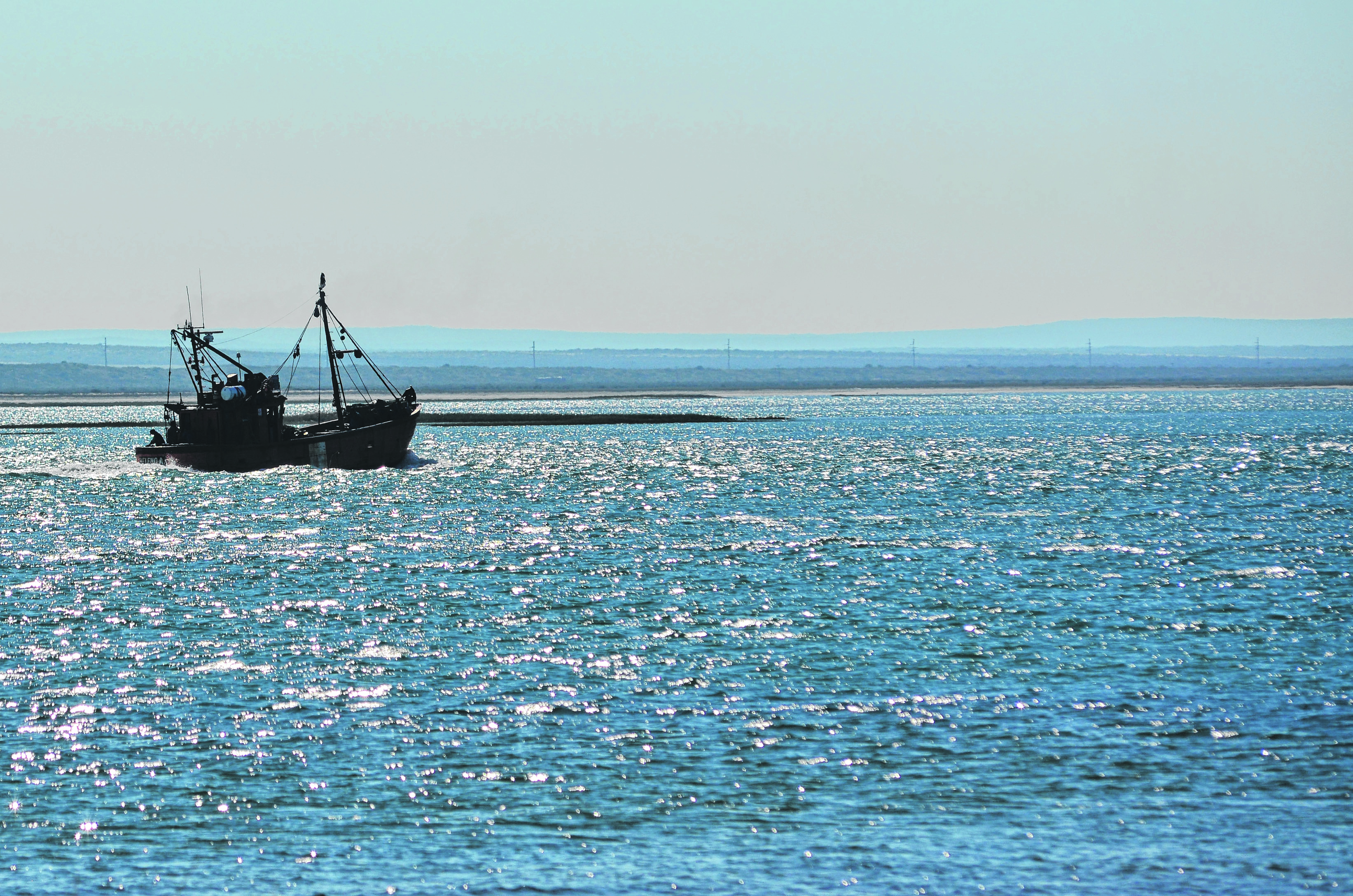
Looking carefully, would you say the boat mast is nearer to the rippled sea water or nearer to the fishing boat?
the fishing boat

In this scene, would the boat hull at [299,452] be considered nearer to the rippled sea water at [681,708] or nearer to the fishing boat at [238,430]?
the fishing boat at [238,430]

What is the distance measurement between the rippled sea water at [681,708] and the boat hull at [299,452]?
116 ft

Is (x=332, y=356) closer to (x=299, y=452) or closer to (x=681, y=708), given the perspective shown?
(x=299, y=452)

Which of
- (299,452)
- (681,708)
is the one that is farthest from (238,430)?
(681,708)

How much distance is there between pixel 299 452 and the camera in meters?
102

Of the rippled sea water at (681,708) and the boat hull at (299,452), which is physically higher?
the boat hull at (299,452)

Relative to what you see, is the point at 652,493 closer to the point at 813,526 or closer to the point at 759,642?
the point at 813,526

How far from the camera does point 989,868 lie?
18.0 m

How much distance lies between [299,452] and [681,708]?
78.7m

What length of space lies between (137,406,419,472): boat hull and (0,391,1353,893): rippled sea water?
3524 cm

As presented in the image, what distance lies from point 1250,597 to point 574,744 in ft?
76.9

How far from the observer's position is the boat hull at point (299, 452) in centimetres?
9962

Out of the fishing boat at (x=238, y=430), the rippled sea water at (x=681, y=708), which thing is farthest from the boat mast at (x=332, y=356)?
the rippled sea water at (x=681, y=708)

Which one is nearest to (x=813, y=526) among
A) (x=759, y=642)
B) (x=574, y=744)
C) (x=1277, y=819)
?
(x=759, y=642)
